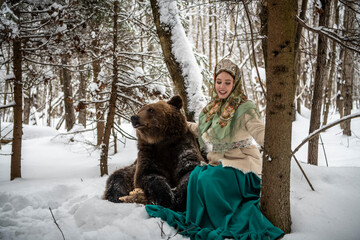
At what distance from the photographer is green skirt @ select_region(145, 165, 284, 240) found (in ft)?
5.82

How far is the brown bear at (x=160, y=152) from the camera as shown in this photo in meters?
2.68

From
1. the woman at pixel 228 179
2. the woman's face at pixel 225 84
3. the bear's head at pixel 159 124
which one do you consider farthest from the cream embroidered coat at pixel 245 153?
the bear's head at pixel 159 124

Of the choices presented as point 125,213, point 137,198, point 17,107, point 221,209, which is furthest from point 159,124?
point 17,107

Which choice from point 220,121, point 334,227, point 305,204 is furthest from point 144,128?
point 334,227

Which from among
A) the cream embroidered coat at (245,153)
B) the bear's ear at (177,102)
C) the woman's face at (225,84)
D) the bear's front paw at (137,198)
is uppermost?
the woman's face at (225,84)

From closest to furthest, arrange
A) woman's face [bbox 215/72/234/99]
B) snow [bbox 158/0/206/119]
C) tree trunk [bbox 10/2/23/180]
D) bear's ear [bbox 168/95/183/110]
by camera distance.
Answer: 1. woman's face [bbox 215/72/234/99]
2. bear's ear [bbox 168/95/183/110]
3. snow [bbox 158/0/206/119]
4. tree trunk [bbox 10/2/23/180]

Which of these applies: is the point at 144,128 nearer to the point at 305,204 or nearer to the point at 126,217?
the point at 126,217

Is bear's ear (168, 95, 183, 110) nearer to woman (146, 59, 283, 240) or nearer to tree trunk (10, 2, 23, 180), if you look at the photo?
woman (146, 59, 283, 240)

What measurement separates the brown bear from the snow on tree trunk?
2.27 feet

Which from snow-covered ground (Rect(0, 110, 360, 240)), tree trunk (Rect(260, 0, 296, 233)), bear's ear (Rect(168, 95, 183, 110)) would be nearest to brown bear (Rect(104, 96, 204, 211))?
bear's ear (Rect(168, 95, 183, 110))

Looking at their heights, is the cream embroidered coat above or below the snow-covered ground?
above

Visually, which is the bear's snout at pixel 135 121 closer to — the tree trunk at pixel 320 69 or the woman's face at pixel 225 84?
the woman's face at pixel 225 84

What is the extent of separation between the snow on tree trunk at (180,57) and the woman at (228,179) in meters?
1.18

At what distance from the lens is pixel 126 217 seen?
210cm
